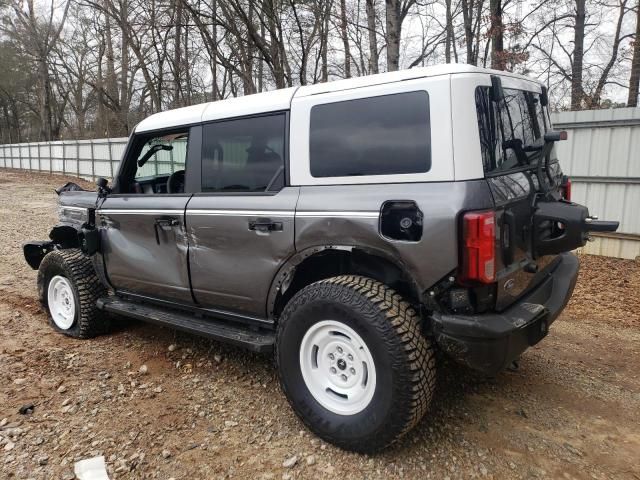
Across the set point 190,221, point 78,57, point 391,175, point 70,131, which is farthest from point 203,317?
point 70,131

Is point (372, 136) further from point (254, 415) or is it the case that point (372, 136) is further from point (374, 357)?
point (254, 415)

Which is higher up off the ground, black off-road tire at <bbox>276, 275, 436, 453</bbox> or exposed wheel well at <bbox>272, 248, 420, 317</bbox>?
exposed wheel well at <bbox>272, 248, 420, 317</bbox>

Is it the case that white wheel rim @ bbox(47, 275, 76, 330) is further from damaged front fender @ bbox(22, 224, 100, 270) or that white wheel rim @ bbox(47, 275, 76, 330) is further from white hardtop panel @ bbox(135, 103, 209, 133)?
white hardtop panel @ bbox(135, 103, 209, 133)

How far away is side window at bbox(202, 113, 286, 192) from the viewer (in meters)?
3.22

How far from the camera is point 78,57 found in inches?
1239

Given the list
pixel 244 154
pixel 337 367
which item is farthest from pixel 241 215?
pixel 337 367

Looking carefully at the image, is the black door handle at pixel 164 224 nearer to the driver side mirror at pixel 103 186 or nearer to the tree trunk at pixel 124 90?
the driver side mirror at pixel 103 186

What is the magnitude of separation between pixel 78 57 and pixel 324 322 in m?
34.7

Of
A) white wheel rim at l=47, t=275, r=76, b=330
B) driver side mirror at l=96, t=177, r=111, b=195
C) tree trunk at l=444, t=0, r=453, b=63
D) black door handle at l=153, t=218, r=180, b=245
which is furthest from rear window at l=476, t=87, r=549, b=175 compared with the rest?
tree trunk at l=444, t=0, r=453, b=63

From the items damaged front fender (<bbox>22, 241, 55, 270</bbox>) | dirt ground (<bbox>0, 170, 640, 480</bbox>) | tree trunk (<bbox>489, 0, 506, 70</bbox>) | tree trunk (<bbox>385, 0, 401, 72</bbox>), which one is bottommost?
dirt ground (<bbox>0, 170, 640, 480</bbox>)

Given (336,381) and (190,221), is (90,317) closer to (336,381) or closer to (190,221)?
(190,221)

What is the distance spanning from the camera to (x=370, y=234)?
2.70m

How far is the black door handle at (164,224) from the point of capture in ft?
11.9

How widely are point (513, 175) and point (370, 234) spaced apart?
0.90m
